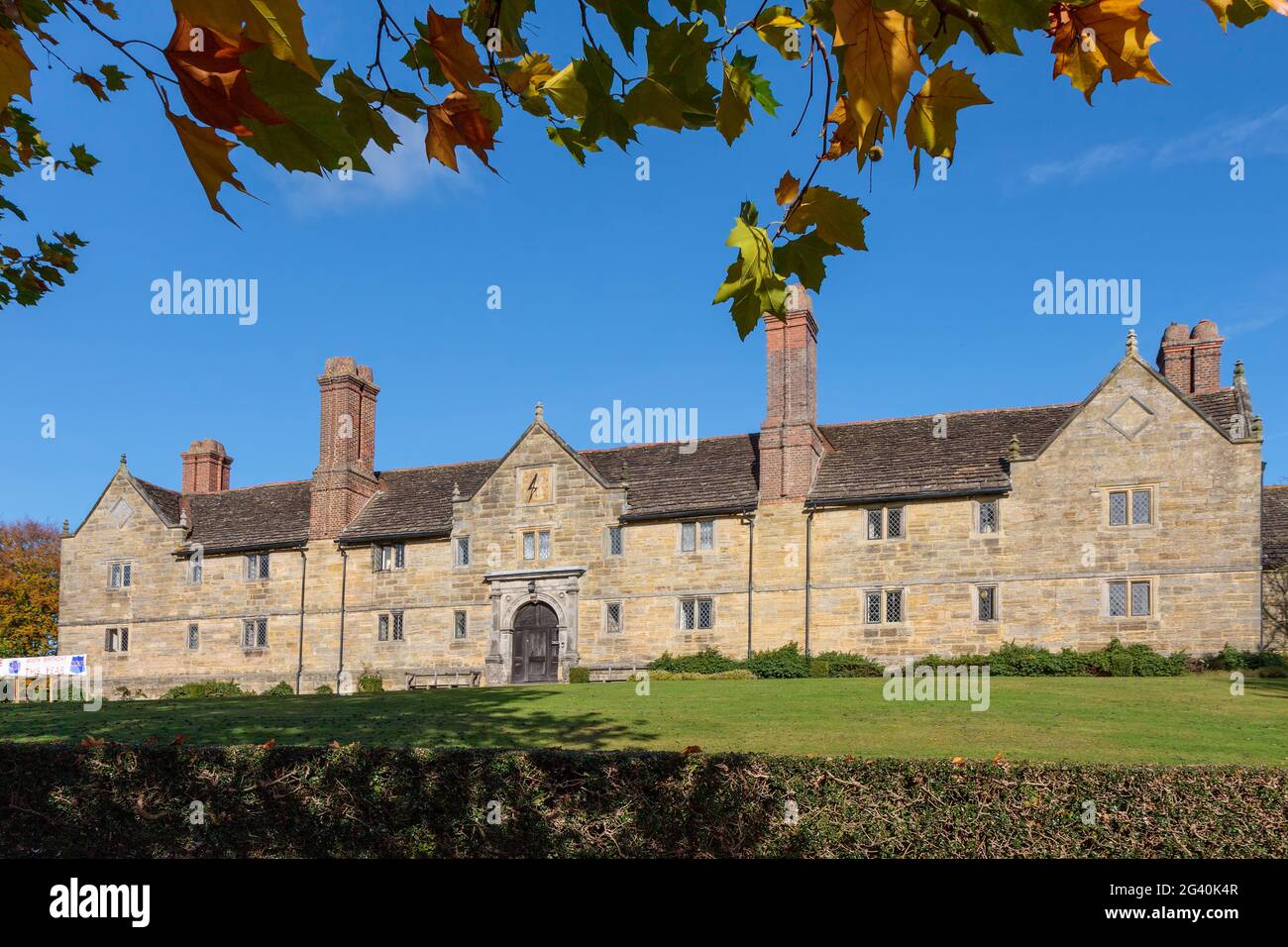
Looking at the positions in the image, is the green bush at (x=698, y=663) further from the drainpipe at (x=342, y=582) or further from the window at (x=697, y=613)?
the drainpipe at (x=342, y=582)

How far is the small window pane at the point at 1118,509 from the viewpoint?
93.1 ft

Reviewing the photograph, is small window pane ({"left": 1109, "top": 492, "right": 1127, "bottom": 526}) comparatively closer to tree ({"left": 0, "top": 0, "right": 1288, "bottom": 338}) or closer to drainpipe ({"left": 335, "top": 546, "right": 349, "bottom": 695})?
drainpipe ({"left": 335, "top": 546, "right": 349, "bottom": 695})

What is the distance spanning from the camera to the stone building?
92.1ft

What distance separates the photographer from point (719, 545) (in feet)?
105

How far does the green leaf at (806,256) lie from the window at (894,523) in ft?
92.4

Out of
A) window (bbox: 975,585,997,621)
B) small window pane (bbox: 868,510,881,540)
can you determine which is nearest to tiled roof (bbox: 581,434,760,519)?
small window pane (bbox: 868,510,881,540)

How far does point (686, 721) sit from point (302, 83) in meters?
15.9

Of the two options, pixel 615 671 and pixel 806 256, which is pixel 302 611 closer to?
pixel 615 671

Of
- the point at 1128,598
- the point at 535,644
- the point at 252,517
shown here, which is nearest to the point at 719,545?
the point at 535,644

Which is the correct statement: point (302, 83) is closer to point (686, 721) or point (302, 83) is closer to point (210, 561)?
point (686, 721)

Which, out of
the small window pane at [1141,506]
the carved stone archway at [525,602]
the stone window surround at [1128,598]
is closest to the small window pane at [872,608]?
the stone window surround at [1128,598]

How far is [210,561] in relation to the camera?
38.4 m

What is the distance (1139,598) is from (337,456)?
27111 mm
